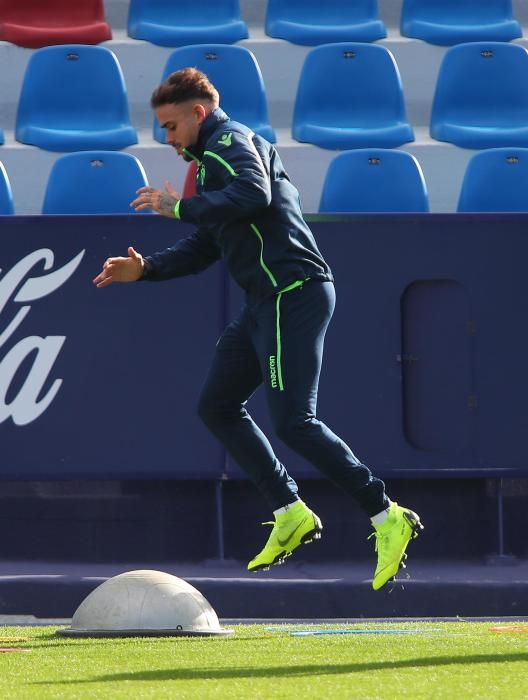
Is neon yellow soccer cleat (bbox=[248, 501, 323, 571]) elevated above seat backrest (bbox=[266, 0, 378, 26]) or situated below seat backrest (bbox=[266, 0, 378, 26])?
below

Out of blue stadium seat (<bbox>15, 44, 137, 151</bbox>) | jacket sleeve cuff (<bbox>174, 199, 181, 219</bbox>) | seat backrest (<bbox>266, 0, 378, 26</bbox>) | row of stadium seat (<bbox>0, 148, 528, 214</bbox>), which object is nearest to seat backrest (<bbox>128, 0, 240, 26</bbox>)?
seat backrest (<bbox>266, 0, 378, 26</bbox>)

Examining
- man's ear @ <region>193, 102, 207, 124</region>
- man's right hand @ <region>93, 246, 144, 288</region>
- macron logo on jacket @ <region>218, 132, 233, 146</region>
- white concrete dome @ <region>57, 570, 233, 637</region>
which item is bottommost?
white concrete dome @ <region>57, 570, 233, 637</region>

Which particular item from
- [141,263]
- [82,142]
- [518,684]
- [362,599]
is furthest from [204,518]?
[518,684]

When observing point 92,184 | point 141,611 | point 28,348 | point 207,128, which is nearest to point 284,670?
point 141,611

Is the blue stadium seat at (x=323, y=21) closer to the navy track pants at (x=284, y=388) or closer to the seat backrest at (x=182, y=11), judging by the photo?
the seat backrest at (x=182, y=11)

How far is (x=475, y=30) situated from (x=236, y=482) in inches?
194

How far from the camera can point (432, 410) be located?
23.6ft

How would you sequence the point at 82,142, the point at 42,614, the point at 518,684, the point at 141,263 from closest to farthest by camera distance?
the point at 518,684 → the point at 141,263 → the point at 42,614 → the point at 82,142

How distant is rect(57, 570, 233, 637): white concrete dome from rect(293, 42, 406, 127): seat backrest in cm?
518

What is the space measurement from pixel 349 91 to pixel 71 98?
6.23 ft

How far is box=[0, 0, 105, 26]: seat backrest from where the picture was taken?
1059 centimetres

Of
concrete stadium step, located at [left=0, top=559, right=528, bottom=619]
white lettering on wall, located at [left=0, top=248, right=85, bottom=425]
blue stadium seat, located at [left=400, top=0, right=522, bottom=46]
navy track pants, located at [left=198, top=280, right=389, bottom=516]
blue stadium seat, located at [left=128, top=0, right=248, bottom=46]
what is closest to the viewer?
navy track pants, located at [left=198, top=280, right=389, bottom=516]

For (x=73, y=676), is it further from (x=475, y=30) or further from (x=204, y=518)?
(x=475, y=30)

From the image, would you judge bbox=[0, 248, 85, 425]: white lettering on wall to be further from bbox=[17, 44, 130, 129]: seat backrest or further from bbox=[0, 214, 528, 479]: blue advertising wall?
bbox=[17, 44, 130, 129]: seat backrest
